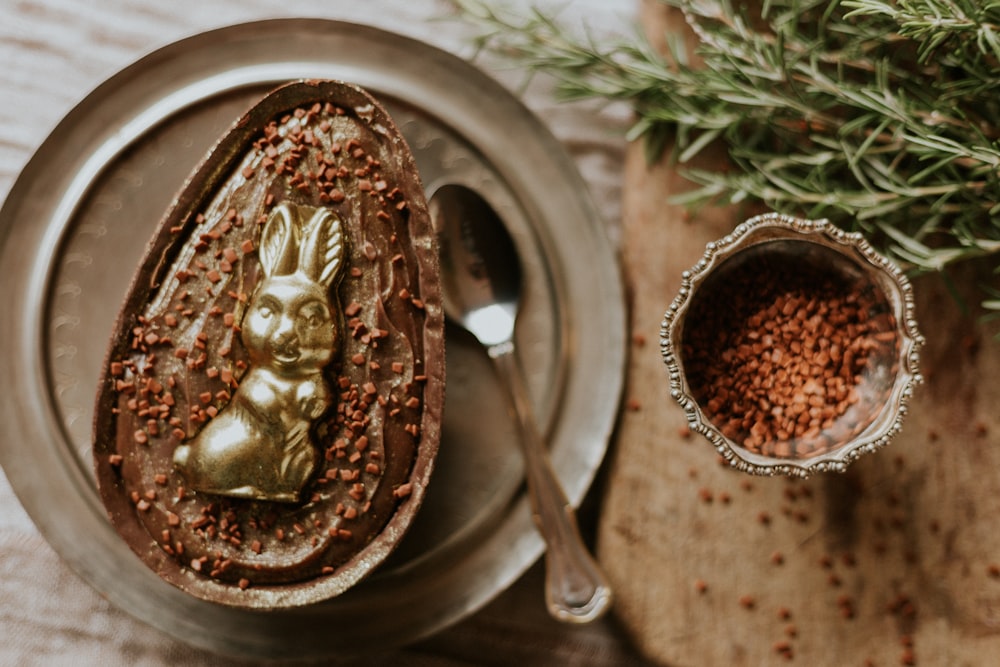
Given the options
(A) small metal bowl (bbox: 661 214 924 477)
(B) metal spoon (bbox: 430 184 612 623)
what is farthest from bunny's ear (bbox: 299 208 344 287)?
(A) small metal bowl (bbox: 661 214 924 477)

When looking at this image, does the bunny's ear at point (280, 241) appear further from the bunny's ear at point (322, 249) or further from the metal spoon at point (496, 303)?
the metal spoon at point (496, 303)

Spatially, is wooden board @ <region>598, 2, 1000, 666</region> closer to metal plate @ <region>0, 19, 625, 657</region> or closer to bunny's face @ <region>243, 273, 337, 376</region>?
metal plate @ <region>0, 19, 625, 657</region>

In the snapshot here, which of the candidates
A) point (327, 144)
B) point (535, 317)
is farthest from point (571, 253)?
point (327, 144)

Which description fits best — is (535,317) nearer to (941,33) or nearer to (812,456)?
(812,456)

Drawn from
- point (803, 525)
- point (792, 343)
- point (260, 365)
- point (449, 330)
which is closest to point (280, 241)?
point (260, 365)

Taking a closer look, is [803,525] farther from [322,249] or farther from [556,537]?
[322,249]
